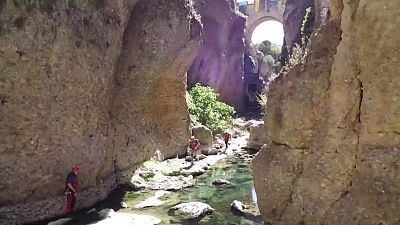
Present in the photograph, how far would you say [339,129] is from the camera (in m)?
7.90

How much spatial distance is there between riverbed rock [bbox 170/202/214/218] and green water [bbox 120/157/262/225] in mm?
233

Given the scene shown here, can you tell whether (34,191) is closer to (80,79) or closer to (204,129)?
(80,79)

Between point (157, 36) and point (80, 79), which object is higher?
point (157, 36)

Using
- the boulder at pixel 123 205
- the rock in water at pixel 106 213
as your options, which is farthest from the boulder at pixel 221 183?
the rock in water at pixel 106 213

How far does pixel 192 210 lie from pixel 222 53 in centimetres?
3234

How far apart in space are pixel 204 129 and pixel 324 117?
61.5 feet

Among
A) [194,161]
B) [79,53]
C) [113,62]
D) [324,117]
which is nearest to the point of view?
[324,117]

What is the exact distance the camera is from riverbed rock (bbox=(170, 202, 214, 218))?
12891 mm

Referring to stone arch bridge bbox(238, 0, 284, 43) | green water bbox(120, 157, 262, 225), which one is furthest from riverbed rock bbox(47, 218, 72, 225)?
stone arch bridge bbox(238, 0, 284, 43)

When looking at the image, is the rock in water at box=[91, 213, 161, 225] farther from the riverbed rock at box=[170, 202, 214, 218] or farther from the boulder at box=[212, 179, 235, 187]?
the boulder at box=[212, 179, 235, 187]

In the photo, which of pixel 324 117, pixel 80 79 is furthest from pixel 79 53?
pixel 324 117

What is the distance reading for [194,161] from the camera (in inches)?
887

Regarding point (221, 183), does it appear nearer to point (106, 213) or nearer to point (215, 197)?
point (215, 197)

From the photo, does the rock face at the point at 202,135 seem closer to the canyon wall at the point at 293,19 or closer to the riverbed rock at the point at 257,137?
the riverbed rock at the point at 257,137
